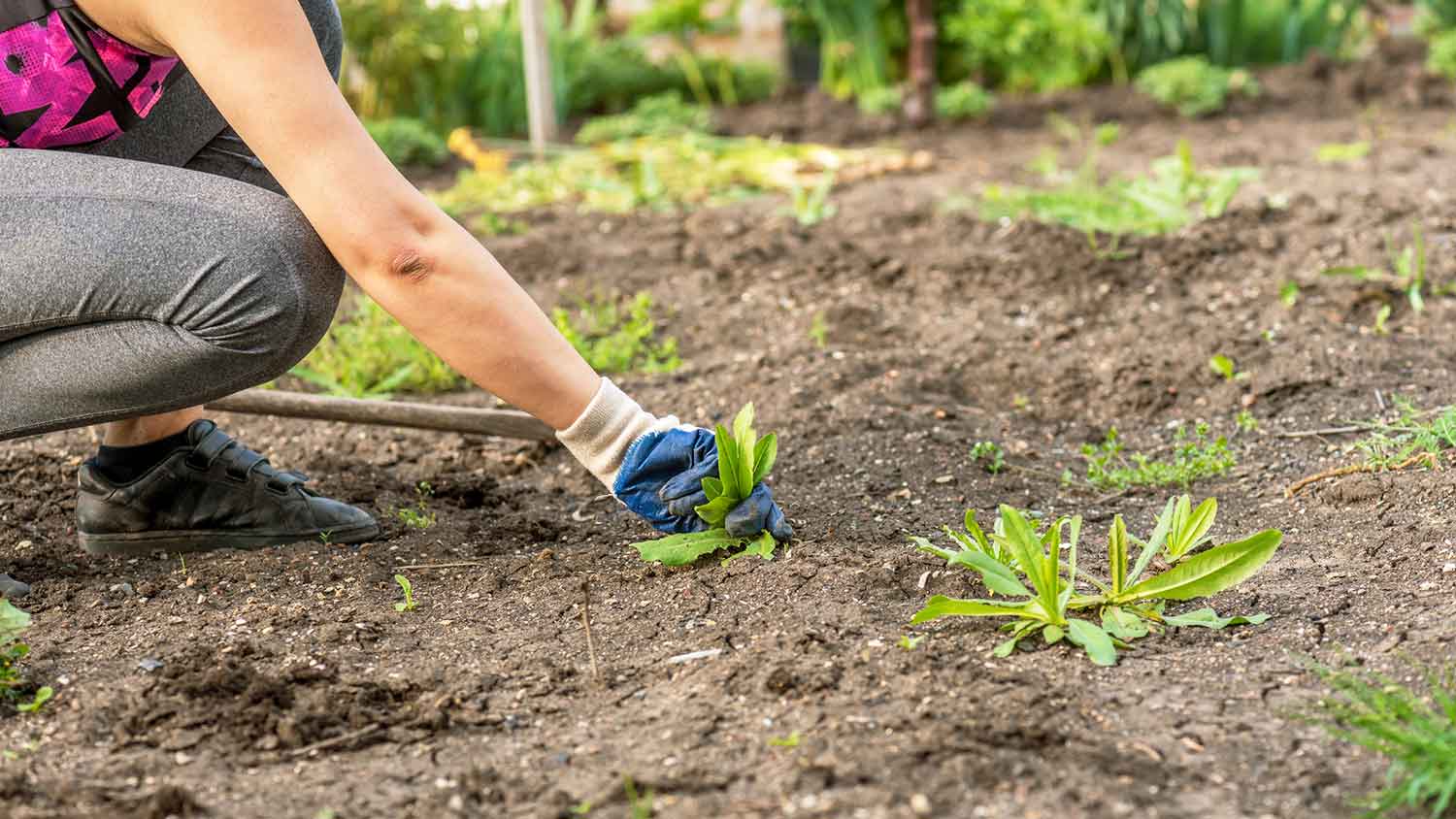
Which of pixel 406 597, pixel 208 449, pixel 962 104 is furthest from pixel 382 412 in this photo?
pixel 962 104

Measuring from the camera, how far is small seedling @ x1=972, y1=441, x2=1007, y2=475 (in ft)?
8.25

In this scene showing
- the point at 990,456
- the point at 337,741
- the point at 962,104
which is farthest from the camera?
the point at 962,104

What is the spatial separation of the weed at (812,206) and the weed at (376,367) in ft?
4.58

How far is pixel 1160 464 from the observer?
8.12 ft

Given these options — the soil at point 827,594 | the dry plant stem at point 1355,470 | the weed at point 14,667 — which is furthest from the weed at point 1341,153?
the weed at point 14,667

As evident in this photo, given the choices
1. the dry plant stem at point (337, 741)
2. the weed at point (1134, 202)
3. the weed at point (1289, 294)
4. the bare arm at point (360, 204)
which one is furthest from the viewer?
the weed at point (1134, 202)

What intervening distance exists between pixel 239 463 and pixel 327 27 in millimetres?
711

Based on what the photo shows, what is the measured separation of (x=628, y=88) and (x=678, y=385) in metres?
4.18

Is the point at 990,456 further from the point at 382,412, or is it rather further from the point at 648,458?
the point at 382,412

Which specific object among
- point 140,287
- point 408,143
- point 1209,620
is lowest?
point 1209,620

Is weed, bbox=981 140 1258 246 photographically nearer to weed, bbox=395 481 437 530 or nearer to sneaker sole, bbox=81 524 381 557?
weed, bbox=395 481 437 530

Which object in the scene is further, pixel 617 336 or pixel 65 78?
pixel 617 336

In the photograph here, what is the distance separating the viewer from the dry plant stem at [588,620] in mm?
1737

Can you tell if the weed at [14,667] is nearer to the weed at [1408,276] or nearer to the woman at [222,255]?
the woman at [222,255]
